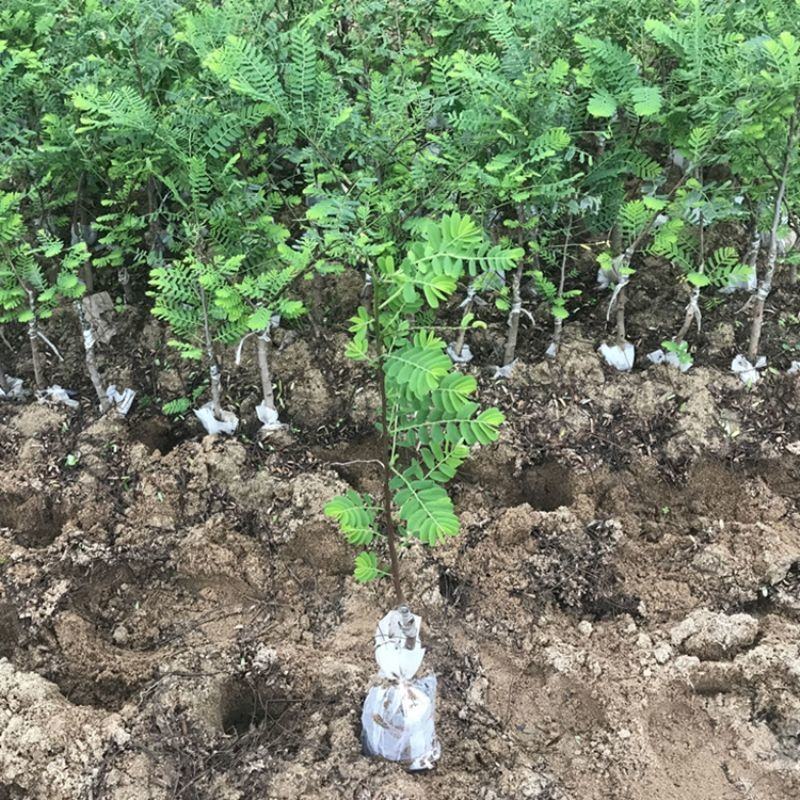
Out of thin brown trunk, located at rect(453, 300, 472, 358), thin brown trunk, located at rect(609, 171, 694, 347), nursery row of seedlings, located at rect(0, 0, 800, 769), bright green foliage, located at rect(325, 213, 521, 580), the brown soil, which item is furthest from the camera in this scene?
thin brown trunk, located at rect(453, 300, 472, 358)

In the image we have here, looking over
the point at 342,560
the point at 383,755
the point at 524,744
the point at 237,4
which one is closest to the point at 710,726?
the point at 524,744

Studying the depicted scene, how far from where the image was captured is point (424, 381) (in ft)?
5.38

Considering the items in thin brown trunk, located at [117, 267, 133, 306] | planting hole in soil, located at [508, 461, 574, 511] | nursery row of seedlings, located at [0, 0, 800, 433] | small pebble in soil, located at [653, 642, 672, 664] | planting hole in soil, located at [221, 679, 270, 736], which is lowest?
planting hole in soil, located at [221, 679, 270, 736]

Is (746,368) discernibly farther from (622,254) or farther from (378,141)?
(378,141)

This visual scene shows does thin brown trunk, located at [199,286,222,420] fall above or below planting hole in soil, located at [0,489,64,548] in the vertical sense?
above

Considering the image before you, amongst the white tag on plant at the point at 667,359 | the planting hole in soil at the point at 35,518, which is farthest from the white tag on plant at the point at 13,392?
the white tag on plant at the point at 667,359

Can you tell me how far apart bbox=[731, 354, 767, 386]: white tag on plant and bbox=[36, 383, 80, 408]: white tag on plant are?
3.16m

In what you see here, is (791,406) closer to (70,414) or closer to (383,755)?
(383,755)

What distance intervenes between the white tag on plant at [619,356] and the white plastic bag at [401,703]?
6.00 feet

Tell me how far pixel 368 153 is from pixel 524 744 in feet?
7.59

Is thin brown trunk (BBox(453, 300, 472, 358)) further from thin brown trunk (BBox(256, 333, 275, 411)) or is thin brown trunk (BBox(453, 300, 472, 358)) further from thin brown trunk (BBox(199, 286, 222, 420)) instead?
thin brown trunk (BBox(199, 286, 222, 420))

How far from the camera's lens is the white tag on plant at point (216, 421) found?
333 cm

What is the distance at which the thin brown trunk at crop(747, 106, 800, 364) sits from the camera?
113 inches

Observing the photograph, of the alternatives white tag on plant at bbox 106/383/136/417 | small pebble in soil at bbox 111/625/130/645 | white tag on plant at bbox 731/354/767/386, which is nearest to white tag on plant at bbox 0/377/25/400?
white tag on plant at bbox 106/383/136/417
